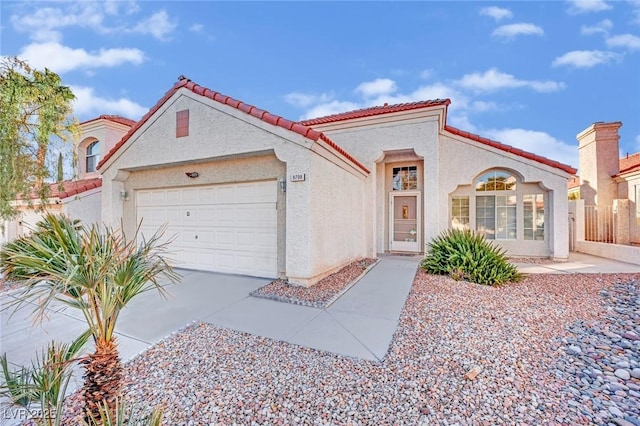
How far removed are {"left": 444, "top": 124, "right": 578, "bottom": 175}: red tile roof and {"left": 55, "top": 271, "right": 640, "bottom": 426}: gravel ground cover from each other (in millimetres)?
7103

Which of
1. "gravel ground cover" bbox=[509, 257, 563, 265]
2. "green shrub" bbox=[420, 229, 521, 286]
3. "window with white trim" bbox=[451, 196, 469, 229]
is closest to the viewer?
"green shrub" bbox=[420, 229, 521, 286]

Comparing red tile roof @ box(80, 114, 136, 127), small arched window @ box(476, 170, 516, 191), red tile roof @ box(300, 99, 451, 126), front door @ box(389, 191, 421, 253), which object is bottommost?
front door @ box(389, 191, 421, 253)

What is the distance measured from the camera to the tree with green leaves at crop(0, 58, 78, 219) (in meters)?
5.77

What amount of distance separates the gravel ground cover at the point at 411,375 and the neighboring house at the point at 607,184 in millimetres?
10617

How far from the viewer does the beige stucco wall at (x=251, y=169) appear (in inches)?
295

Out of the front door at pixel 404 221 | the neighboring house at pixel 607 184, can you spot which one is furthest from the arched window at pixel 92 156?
the neighboring house at pixel 607 184

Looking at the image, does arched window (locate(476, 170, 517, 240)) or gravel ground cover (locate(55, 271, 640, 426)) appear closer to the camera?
gravel ground cover (locate(55, 271, 640, 426))

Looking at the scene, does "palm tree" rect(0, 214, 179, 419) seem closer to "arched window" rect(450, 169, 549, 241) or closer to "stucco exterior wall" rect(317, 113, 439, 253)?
"stucco exterior wall" rect(317, 113, 439, 253)

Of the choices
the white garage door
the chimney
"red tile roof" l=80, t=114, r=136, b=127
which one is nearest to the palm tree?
the white garage door

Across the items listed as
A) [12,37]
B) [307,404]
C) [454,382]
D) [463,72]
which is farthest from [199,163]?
[463,72]

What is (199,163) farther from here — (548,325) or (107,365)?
(548,325)

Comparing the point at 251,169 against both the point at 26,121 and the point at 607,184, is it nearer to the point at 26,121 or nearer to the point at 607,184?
the point at 26,121

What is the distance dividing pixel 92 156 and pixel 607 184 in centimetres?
3031

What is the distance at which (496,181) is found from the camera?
1229cm
